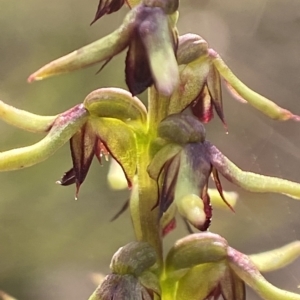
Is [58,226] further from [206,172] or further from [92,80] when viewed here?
[206,172]

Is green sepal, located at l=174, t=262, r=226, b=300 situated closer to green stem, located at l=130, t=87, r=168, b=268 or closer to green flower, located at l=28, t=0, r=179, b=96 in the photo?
green stem, located at l=130, t=87, r=168, b=268

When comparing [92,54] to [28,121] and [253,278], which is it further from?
[253,278]

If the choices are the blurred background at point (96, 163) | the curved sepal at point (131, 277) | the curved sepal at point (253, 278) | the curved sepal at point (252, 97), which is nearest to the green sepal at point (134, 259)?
the curved sepal at point (131, 277)

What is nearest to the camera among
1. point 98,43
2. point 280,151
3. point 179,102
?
point 98,43

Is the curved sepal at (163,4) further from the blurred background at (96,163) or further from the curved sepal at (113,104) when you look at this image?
the blurred background at (96,163)

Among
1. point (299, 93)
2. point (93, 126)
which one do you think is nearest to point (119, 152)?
point (93, 126)

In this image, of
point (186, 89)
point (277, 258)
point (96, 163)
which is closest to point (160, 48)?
point (186, 89)
